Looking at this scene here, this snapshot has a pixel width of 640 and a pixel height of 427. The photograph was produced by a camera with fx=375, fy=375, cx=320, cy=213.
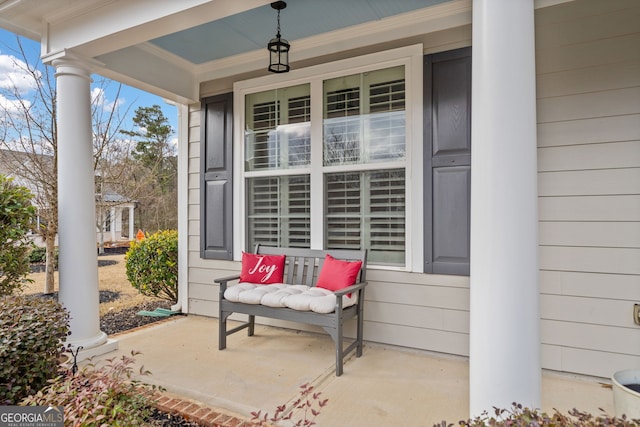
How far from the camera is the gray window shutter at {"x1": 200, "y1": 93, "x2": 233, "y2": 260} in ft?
13.7

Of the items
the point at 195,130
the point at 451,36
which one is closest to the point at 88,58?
the point at 195,130

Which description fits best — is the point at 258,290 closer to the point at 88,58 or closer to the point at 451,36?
the point at 88,58

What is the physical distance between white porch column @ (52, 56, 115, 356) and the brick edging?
1.16 meters

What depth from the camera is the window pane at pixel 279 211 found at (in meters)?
3.82

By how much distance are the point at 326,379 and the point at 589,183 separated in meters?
2.34

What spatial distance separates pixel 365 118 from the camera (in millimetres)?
3506

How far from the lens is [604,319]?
2623 millimetres

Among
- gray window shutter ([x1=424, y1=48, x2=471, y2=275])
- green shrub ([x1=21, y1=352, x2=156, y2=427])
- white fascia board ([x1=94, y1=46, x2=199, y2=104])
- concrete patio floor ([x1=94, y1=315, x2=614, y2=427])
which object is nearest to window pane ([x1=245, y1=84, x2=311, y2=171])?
white fascia board ([x1=94, y1=46, x2=199, y2=104])

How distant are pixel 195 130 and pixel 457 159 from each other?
3017mm

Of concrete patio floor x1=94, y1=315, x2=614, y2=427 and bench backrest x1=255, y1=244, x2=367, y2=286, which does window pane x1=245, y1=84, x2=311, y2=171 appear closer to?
bench backrest x1=255, y1=244, x2=367, y2=286

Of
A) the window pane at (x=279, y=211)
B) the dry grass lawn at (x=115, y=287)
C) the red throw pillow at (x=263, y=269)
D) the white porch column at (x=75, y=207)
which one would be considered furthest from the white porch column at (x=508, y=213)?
the dry grass lawn at (x=115, y=287)

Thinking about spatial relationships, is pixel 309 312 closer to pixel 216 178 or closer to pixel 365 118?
pixel 365 118

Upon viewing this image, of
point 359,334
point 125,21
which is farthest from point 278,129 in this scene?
point 359,334

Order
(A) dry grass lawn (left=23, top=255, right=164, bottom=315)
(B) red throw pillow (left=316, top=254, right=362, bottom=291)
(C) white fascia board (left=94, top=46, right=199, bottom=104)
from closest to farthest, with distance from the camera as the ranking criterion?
(B) red throw pillow (left=316, top=254, right=362, bottom=291)
(C) white fascia board (left=94, top=46, right=199, bottom=104)
(A) dry grass lawn (left=23, top=255, right=164, bottom=315)
